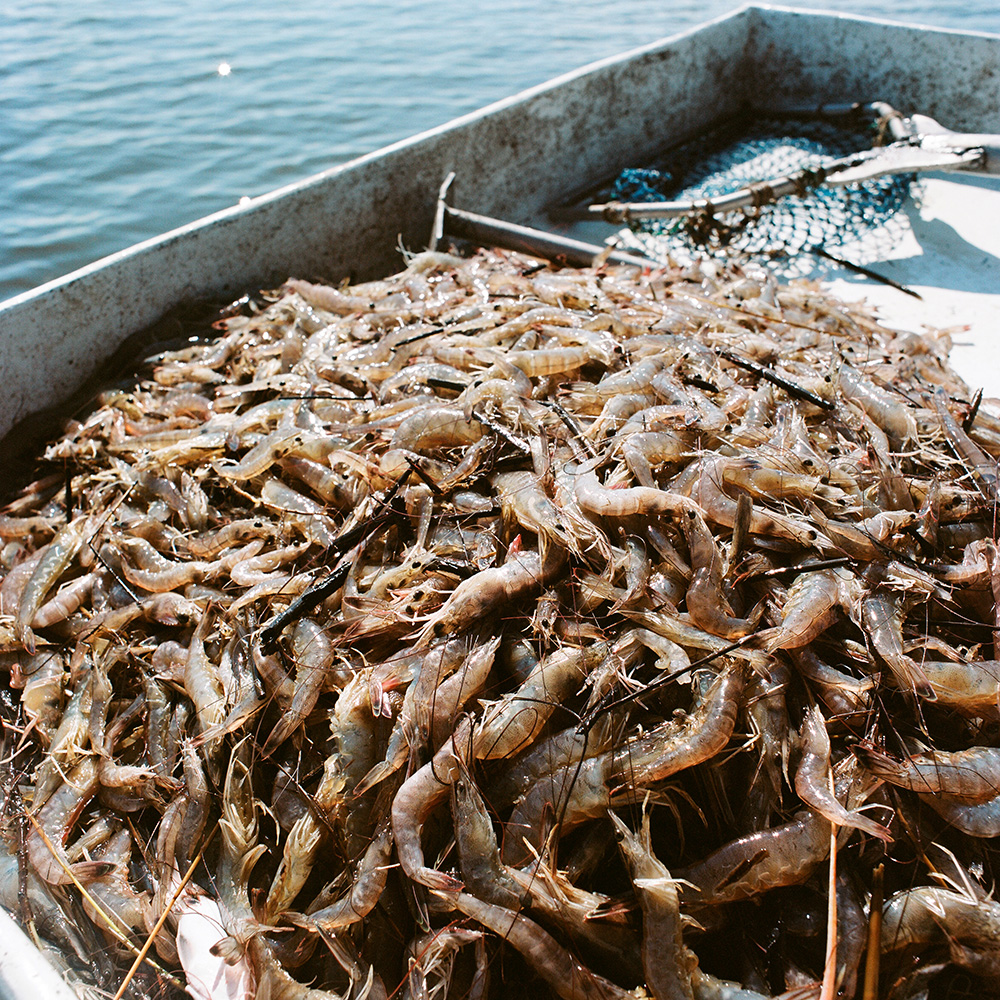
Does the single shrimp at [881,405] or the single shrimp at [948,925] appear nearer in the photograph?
the single shrimp at [948,925]

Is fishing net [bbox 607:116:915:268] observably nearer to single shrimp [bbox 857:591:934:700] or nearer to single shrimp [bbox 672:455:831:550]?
single shrimp [bbox 672:455:831:550]

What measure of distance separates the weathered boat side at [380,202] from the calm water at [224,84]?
280 centimetres

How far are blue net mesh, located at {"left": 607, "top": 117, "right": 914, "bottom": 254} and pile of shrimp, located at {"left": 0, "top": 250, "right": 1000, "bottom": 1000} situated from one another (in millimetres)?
2986

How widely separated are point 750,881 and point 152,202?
28.8 feet

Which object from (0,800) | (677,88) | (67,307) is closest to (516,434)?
(0,800)

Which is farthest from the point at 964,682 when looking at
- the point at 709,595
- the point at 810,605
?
the point at 709,595

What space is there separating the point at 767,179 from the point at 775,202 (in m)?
1.02

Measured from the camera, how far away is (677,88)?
24.1 feet

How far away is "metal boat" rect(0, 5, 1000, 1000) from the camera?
4.43 m

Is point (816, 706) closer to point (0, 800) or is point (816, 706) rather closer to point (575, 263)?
point (0, 800)

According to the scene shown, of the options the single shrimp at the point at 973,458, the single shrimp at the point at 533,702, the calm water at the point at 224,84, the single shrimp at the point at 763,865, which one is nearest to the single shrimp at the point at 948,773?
the single shrimp at the point at 763,865

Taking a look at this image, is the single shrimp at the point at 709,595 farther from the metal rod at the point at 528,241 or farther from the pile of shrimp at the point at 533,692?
the metal rod at the point at 528,241

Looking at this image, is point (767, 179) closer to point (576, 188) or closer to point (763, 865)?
point (576, 188)

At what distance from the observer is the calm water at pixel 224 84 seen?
801 centimetres
